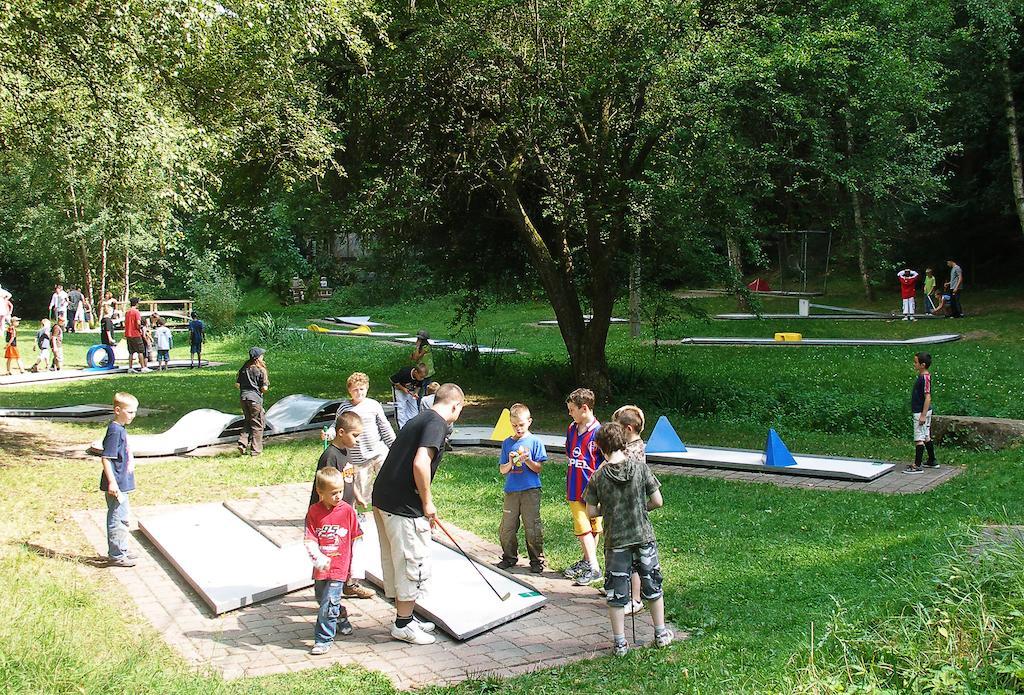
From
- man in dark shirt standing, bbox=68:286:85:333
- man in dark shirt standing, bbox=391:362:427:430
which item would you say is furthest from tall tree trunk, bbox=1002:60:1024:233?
man in dark shirt standing, bbox=68:286:85:333

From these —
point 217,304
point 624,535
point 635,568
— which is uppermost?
point 217,304

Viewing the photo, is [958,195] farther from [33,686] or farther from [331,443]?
[33,686]

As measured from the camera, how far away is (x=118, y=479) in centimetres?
809

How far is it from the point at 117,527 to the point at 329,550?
2.86 m

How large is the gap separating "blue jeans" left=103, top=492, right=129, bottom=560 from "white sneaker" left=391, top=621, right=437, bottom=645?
3.14 meters

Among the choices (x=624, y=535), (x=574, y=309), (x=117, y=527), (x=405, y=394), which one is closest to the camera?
(x=624, y=535)

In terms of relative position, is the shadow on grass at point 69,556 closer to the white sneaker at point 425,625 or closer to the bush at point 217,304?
the white sneaker at point 425,625

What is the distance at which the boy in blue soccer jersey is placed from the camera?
7195mm

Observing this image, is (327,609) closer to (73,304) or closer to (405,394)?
(405,394)

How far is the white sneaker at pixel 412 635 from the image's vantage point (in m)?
6.23

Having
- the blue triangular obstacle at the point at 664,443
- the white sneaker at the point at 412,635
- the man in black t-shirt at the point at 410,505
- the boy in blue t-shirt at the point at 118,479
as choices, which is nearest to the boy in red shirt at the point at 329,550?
the man in black t-shirt at the point at 410,505

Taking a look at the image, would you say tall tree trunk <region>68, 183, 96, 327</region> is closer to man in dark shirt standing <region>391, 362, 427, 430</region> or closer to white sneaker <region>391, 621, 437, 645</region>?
man in dark shirt standing <region>391, 362, 427, 430</region>

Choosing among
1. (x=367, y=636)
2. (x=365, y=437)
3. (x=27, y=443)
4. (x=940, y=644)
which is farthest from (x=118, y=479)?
(x=27, y=443)

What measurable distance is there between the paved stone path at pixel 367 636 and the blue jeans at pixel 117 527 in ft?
0.58
